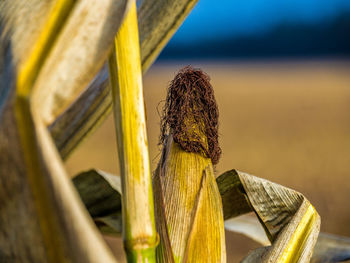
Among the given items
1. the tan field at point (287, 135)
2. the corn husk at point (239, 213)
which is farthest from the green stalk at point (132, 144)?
the tan field at point (287, 135)

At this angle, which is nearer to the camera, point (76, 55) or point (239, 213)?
point (76, 55)

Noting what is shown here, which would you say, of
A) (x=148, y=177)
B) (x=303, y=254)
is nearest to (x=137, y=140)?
(x=148, y=177)

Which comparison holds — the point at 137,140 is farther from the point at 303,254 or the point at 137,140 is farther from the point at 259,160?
the point at 259,160

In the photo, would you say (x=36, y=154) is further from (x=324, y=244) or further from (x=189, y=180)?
(x=324, y=244)

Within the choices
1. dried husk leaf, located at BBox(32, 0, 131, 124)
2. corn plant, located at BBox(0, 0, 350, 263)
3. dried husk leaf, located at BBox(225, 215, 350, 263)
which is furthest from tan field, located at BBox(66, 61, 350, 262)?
dried husk leaf, located at BBox(32, 0, 131, 124)

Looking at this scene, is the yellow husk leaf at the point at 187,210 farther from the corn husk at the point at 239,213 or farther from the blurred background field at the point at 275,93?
the blurred background field at the point at 275,93

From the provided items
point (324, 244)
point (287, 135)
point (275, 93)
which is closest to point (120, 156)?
point (324, 244)

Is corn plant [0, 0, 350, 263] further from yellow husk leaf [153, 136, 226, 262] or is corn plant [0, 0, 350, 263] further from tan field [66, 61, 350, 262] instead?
tan field [66, 61, 350, 262]
